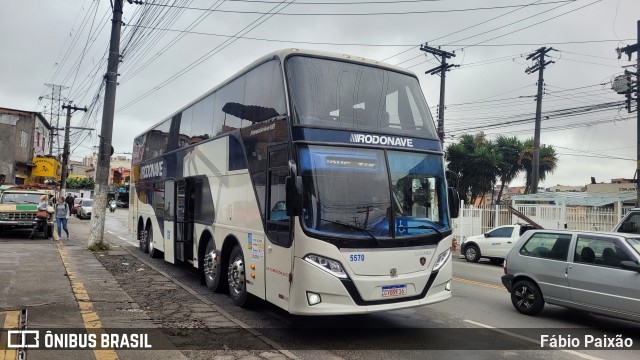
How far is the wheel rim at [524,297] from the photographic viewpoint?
8234 millimetres

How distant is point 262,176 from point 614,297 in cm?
543

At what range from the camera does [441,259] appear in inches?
266

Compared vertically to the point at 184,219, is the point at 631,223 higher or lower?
higher

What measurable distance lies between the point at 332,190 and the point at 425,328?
2727 millimetres

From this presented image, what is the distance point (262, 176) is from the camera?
711cm

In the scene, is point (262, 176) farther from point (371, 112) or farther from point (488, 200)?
point (488, 200)

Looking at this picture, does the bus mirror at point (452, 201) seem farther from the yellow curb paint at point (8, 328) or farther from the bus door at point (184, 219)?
the bus door at point (184, 219)

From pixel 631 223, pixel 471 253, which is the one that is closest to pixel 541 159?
pixel 471 253

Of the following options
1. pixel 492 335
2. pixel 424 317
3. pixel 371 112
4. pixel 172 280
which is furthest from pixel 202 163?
pixel 492 335

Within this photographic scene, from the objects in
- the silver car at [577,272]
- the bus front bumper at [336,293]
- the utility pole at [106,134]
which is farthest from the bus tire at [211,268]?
the utility pole at [106,134]

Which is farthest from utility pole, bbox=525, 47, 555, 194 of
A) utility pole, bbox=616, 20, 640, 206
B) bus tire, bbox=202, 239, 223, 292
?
bus tire, bbox=202, 239, 223, 292

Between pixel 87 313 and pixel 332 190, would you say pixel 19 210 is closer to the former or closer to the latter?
pixel 87 313

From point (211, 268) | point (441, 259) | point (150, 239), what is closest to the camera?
point (441, 259)

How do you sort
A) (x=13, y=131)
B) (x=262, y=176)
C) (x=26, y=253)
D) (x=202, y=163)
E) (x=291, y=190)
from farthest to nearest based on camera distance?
(x=13, y=131), (x=26, y=253), (x=202, y=163), (x=262, y=176), (x=291, y=190)
